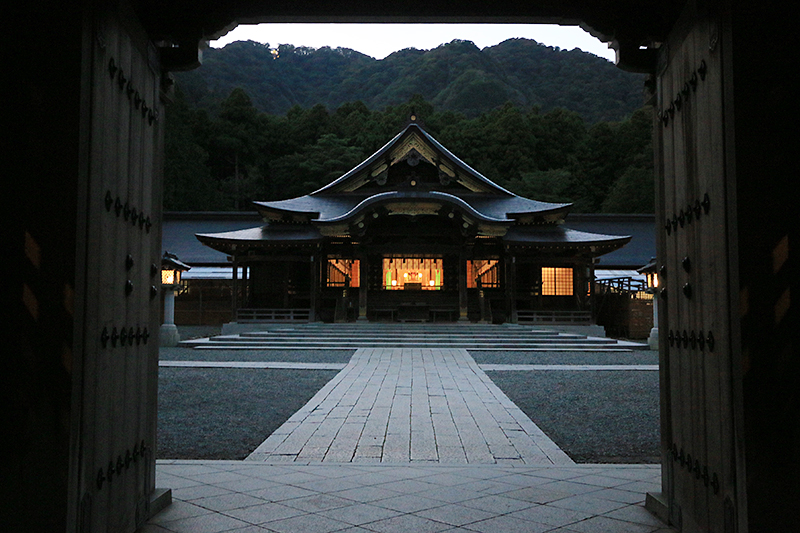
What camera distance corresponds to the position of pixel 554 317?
2034 centimetres

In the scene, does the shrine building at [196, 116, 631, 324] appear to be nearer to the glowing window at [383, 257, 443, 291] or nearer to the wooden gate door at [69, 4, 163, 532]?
the glowing window at [383, 257, 443, 291]

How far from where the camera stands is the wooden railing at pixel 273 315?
20234 mm

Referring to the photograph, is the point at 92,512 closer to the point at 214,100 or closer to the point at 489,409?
the point at 489,409

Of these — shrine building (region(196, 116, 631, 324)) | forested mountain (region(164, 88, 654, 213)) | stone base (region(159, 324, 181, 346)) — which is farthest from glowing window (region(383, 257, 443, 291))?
forested mountain (region(164, 88, 654, 213))

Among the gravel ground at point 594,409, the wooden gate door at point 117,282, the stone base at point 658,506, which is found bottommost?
the gravel ground at point 594,409

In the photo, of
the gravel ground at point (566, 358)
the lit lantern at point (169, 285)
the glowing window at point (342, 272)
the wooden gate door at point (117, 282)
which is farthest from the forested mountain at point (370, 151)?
the wooden gate door at point (117, 282)

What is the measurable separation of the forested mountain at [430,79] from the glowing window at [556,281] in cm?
3685

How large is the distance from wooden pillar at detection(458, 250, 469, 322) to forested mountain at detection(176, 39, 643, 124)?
36926 mm

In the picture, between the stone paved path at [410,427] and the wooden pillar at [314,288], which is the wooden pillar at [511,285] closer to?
the wooden pillar at [314,288]

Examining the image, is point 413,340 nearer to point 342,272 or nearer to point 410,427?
point 342,272

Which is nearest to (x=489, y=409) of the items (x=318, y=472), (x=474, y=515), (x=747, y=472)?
(x=318, y=472)

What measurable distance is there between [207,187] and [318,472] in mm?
41004

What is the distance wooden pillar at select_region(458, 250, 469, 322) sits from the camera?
1972cm

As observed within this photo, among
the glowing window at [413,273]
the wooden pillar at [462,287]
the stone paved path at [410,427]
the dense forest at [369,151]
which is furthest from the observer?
the dense forest at [369,151]
